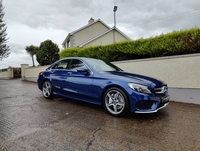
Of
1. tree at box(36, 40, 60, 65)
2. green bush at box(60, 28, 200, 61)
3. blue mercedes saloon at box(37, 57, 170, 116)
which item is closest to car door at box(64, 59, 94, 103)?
blue mercedes saloon at box(37, 57, 170, 116)

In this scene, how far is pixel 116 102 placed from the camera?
3.67 meters

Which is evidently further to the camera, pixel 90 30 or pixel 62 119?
pixel 90 30

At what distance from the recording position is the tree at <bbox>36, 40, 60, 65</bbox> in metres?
14.6

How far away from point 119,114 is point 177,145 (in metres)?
1.44

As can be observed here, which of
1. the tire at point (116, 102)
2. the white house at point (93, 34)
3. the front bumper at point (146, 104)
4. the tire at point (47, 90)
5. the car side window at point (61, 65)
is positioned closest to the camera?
the front bumper at point (146, 104)

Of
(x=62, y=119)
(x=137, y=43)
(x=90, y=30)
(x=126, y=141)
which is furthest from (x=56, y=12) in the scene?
(x=126, y=141)

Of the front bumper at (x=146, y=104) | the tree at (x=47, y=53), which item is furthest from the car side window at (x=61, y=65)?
the tree at (x=47, y=53)

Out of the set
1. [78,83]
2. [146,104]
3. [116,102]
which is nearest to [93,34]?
[78,83]

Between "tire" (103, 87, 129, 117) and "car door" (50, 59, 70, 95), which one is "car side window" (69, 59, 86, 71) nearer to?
"car door" (50, 59, 70, 95)

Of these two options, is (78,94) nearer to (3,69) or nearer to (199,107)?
(199,107)

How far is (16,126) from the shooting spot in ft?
9.93

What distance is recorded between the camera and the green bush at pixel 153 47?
18.2 ft

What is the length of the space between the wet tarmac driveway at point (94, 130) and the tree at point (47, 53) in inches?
430

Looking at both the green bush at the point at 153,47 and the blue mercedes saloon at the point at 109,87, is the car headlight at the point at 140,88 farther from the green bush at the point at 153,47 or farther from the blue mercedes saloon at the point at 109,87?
the green bush at the point at 153,47
